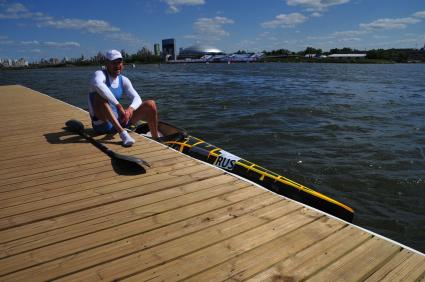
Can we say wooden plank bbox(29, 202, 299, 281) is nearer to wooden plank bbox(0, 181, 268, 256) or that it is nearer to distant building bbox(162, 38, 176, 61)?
wooden plank bbox(0, 181, 268, 256)

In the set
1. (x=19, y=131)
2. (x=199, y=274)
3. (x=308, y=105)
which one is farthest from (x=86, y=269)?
(x=308, y=105)

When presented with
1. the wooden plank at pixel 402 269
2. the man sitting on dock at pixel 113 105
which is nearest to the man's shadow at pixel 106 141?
the man sitting on dock at pixel 113 105

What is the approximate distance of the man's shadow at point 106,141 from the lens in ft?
15.0

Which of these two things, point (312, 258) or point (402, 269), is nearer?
point (402, 269)

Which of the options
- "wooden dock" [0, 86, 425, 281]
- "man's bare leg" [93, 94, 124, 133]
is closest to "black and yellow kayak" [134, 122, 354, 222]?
"wooden dock" [0, 86, 425, 281]

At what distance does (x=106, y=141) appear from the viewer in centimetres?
591

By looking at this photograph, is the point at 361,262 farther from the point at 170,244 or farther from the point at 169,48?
the point at 169,48

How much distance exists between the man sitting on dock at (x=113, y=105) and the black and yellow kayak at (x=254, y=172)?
0.43 m

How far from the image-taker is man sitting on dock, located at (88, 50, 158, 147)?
5.56 metres

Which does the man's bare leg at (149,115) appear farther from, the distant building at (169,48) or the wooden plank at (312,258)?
the distant building at (169,48)

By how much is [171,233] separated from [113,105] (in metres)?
3.31

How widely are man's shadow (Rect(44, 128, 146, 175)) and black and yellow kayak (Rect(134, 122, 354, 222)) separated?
3.42 feet

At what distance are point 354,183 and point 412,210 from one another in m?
1.21

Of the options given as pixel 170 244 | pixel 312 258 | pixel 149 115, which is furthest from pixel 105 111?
pixel 312 258
